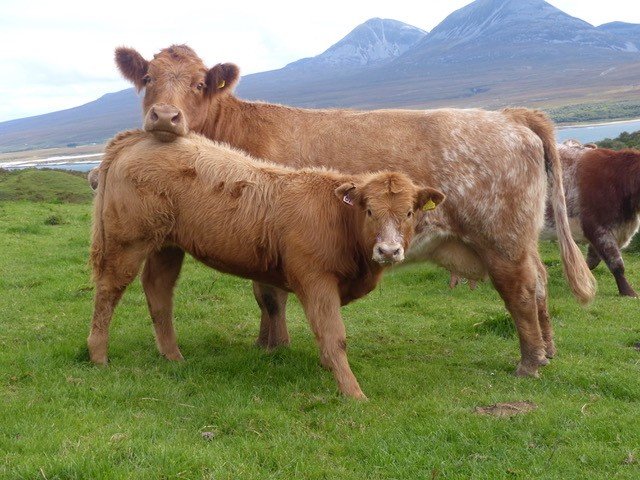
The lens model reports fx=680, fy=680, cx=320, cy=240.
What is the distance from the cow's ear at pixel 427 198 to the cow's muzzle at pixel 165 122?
2654 millimetres

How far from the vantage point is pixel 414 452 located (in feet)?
17.1

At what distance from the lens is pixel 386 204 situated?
6.34 m

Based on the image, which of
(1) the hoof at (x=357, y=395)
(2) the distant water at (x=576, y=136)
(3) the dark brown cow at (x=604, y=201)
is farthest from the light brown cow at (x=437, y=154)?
(2) the distant water at (x=576, y=136)

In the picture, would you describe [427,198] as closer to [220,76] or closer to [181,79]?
[220,76]

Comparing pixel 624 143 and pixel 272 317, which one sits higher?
pixel 272 317

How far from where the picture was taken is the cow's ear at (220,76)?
800cm

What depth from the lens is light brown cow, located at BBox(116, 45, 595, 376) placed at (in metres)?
7.69

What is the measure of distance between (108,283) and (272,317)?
196cm

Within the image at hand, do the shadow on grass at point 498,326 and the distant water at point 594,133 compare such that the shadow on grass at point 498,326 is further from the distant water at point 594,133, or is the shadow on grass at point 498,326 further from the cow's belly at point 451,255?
the distant water at point 594,133

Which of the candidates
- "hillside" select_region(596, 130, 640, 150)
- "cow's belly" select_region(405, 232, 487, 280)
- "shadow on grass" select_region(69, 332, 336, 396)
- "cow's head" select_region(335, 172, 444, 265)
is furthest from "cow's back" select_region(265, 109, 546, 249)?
"hillside" select_region(596, 130, 640, 150)

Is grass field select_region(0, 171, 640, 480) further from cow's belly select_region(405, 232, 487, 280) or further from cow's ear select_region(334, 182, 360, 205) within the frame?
cow's ear select_region(334, 182, 360, 205)

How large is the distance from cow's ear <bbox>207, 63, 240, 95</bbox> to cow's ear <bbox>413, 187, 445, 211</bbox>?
294 centimetres

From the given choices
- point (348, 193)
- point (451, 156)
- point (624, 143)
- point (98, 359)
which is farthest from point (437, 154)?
point (624, 143)

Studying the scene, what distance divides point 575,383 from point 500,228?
1.84m
